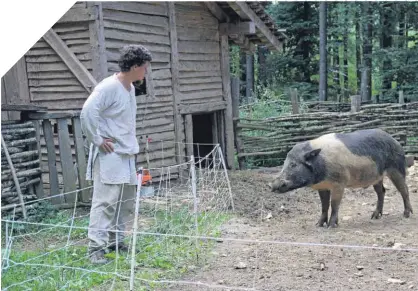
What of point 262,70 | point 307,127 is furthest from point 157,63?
point 262,70

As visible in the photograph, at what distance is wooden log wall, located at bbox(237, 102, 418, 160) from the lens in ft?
41.7

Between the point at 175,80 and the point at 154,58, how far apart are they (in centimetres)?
66

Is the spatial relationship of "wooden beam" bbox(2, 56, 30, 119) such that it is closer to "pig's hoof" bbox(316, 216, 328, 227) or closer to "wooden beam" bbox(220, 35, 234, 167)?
"wooden beam" bbox(220, 35, 234, 167)

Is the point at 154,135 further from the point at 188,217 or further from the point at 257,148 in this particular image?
the point at 257,148

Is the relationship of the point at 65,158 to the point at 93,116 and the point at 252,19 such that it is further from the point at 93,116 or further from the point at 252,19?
the point at 252,19

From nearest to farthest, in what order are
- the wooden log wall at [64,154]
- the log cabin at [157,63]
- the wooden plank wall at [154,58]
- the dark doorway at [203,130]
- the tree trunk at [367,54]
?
the wooden log wall at [64,154] → the log cabin at [157,63] → the wooden plank wall at [154,58] → the dark doorway at [203,130] → the tree trunk at [367,54]

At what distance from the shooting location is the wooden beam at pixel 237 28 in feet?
34.0

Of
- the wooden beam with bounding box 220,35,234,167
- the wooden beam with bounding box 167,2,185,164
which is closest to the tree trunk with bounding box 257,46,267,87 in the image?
the wooden beam with bounding box 220,35,234,167

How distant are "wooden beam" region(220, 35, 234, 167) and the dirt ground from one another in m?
3.21

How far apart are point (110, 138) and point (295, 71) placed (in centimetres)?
2200

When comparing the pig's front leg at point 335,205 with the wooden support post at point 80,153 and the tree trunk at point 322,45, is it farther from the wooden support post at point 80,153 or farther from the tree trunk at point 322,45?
the tree trunk at point 322,45

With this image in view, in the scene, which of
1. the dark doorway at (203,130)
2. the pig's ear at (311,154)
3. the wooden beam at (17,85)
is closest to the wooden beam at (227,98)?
the dark doorway at (203,130)

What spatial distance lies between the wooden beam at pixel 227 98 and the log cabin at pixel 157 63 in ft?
0.07

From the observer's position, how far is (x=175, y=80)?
9438mm
